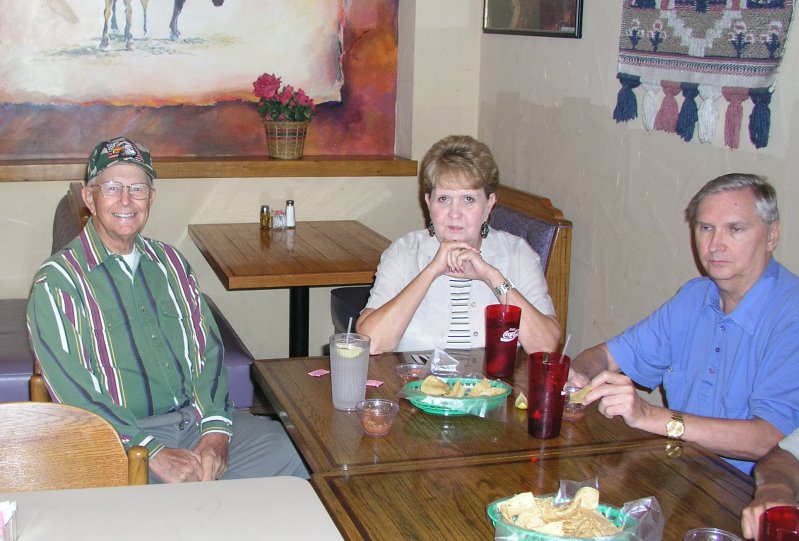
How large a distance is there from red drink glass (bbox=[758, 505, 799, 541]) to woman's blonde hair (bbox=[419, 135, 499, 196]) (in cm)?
144

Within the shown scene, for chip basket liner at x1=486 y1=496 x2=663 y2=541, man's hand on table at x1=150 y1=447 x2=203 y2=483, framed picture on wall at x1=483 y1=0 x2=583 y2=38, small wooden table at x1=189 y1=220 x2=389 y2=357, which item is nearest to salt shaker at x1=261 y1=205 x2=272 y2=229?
small wooden table at x1=189 y1=220 x2=389 y2=357

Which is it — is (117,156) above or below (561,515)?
above

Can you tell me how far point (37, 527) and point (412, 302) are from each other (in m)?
1.24

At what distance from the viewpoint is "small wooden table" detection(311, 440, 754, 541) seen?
1.50m

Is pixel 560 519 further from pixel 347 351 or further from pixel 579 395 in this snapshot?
pixel 347 351

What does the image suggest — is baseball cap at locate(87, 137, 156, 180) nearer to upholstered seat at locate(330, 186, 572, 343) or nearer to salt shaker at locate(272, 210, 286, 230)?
upholstered seat at locate(330, 186, 572, 343)

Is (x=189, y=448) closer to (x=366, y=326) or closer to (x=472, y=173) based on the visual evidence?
(x=366, y=326)

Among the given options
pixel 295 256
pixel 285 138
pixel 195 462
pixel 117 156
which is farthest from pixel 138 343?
pixel 285 138

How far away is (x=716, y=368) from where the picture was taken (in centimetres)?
219

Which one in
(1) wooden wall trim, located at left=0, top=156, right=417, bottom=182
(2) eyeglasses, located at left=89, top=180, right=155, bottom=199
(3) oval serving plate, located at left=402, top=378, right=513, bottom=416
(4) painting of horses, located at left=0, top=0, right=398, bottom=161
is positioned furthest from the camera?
(4) painting of horses, located at left=0, top=0, right=398, bottom=161

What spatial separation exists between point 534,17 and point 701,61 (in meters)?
1.14

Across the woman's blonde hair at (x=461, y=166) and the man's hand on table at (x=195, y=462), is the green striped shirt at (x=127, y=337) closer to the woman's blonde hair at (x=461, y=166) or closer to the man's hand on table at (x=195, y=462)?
the man's hand on table at (x=195, y=462)

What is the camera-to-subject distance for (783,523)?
136 centimetres

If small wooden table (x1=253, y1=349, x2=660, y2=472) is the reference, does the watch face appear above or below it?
above
